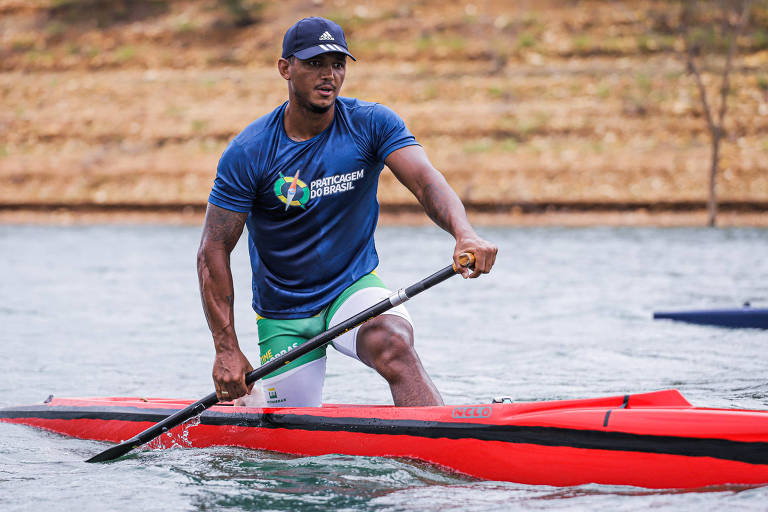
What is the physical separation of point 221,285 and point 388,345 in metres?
0.85

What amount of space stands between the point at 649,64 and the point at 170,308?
2486 centimetres

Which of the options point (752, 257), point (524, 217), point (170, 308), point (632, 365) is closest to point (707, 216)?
point (524, 217)

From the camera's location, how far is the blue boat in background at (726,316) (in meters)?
9.98

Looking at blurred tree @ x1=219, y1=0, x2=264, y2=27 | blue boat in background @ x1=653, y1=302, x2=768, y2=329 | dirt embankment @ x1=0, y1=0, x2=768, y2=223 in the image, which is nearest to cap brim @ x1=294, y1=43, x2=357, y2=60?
blue boat in background @ x1=653, y1=302, x2=768, y2=329

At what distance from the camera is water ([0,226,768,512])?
15.9ft

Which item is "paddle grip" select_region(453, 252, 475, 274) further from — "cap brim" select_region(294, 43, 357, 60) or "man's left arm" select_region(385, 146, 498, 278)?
"cap brim" select_region(294, 43, 357, 60)

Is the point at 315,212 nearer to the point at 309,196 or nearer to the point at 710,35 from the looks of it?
the point at 309,196

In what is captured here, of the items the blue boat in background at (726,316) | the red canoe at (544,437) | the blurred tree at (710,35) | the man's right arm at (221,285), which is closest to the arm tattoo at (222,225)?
the man's right arm at (221,285)

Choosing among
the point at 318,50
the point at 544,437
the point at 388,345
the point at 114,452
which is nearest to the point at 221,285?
the point at 388,345

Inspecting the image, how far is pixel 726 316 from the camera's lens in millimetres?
10242

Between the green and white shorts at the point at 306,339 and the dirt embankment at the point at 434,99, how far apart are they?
22625 mm

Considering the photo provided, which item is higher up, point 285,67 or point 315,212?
point 285,67

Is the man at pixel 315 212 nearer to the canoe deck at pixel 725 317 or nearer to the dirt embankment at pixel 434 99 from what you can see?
the canoe deck at pixel 725 317

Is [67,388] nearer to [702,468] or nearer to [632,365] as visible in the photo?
[632,365]
